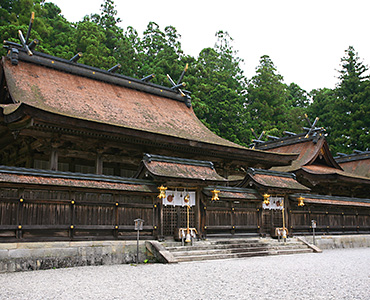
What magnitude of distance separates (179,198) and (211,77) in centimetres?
3457

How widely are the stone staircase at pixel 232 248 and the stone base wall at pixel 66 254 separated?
1.15 metres

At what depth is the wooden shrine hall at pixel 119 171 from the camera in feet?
38.2

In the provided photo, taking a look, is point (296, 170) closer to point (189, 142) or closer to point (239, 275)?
point (189, 142)

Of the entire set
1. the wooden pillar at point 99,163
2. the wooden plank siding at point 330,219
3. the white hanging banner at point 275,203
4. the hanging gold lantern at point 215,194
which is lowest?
the wooden plank siding at point 330,219

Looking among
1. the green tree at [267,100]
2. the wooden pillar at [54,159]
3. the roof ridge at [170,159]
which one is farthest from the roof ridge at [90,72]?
the green tree at [267,100]

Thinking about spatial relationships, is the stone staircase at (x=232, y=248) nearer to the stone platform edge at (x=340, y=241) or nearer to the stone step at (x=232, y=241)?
the stone step at (x=232, y=241)

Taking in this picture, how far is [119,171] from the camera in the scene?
18125 mm

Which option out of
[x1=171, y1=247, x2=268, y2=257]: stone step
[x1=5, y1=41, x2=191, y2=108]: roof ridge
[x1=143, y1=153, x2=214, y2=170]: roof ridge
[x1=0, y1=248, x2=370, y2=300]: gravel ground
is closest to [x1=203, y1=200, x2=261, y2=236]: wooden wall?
[x1=171, y1=247, x2=268, y2=257]: stone step

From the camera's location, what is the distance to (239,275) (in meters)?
9.27

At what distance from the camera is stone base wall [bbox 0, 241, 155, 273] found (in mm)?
10297

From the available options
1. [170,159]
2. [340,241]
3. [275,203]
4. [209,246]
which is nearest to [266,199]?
[275,203]

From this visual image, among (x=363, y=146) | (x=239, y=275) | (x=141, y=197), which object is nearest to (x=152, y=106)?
(x=141, y=197)

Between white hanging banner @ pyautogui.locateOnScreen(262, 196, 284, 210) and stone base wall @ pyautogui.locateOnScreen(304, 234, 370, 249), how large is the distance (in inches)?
93.0

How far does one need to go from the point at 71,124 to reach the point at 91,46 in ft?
80.3
